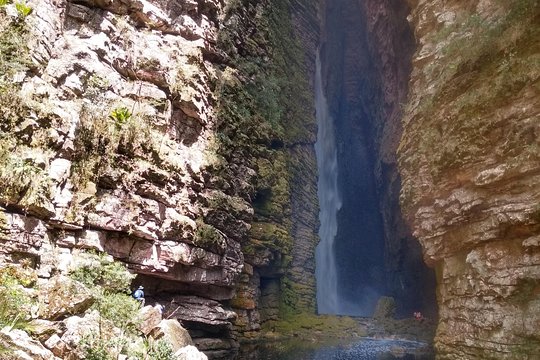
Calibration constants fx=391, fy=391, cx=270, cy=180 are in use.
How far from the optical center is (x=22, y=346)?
6.69 metres

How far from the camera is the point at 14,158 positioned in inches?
416

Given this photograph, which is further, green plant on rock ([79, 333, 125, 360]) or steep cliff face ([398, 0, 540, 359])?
steep cliff face ([398, 0, 540, 359])

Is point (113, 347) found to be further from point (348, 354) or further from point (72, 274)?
point (348, 354)

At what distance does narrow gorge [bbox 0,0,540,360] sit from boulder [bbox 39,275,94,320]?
4cm

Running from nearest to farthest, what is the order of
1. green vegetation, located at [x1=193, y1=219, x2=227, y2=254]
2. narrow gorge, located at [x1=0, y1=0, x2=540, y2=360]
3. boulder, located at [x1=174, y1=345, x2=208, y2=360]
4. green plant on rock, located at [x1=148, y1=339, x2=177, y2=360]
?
green plant on rock, located at [x1=148, y1=339, x2=177, y2=360] < boulder, located at [x1=174, y1=345, x2=208, y2=360] < narrow gorge, located at [x1=0, y1=0, x2=540, y2=360] < green vegetation, located at [x1=193, y1=219, x2=227, y2=254]

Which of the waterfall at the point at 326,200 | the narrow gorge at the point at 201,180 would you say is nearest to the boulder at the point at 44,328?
the narrow gorge at the point at 201,180

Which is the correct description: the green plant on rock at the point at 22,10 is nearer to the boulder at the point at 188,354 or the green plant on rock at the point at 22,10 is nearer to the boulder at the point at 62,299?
the boulder at the point at 62,299

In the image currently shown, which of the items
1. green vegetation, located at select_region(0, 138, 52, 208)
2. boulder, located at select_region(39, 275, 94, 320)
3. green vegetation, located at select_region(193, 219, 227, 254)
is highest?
green vegetation, located at select_region(0, 138, 52, 208)

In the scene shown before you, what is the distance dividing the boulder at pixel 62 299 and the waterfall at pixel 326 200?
104 ft

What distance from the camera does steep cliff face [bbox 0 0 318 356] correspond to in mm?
11289

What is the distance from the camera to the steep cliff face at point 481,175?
36.9 ft

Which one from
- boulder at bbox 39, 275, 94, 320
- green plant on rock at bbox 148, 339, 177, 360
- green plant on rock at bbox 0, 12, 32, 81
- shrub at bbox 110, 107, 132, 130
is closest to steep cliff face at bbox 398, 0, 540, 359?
green plant on rock at bbox 148, 339, 177, 360

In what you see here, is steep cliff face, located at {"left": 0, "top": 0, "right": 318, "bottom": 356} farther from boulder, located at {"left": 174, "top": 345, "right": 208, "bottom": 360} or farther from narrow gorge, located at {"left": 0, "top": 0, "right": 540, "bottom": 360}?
boulder, located at {"left": 174, "top": 345, "right": 208, "bottom": 360}

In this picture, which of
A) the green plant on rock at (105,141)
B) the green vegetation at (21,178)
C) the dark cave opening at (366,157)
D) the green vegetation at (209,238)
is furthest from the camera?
the dark cave opening at (366,157)
